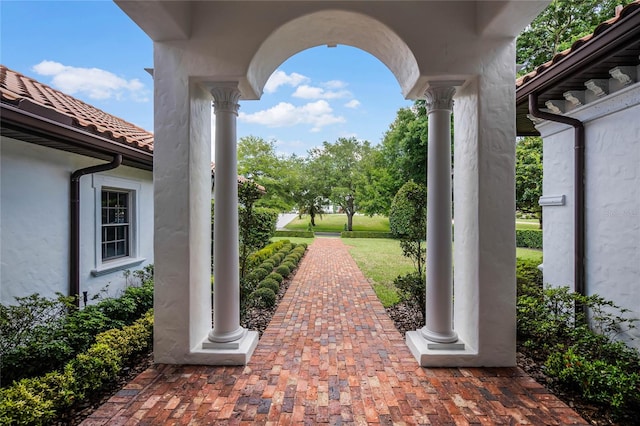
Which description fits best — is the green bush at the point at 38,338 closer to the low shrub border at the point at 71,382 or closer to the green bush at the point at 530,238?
the low shrub border at the point at 71,382

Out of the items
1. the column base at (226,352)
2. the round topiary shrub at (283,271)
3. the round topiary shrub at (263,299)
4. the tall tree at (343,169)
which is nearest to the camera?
the column base at (226,352)

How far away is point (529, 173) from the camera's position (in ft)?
40.6

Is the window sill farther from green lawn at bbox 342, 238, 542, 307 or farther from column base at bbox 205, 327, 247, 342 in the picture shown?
green lawn at bbox 342, 238, 542, 307

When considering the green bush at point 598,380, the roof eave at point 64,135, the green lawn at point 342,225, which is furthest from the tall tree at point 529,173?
the green lawn at point 342,225

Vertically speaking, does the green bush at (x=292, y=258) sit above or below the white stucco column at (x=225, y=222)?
below

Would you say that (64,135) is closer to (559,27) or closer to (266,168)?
(559,27)

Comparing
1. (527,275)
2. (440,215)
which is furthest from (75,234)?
(527,275)

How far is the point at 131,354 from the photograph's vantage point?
3762 millimetres

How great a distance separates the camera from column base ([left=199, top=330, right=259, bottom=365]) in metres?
3.49

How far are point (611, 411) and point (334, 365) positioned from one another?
2.68m

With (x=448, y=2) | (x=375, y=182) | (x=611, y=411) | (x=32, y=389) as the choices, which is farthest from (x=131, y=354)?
(x=375, y=182)

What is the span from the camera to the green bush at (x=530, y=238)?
55.7ft

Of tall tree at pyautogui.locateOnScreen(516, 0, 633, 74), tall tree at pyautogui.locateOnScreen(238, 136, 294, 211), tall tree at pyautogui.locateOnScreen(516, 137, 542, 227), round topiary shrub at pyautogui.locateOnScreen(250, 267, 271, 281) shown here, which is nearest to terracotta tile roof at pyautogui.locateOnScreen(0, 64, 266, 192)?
round topiary shrub at pyautogui.locateOnScreen(250, 267, 271, 281)

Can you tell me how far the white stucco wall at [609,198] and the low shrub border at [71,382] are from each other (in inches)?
245
